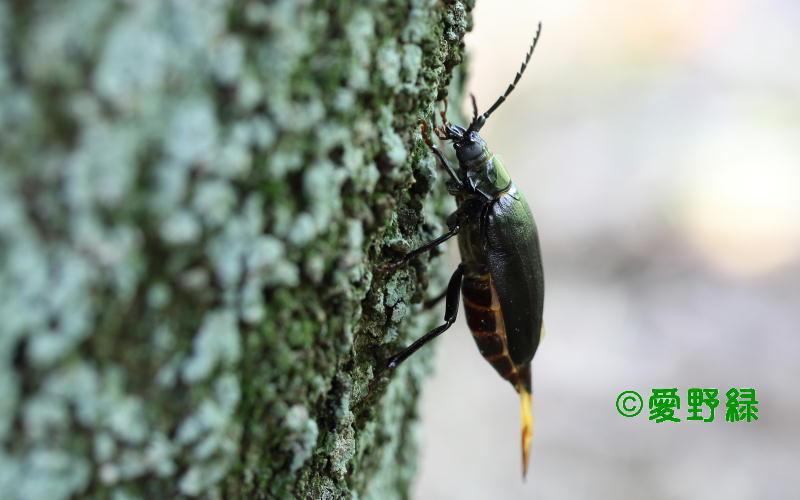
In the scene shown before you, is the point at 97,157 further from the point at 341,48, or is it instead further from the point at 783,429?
the point at 783,429

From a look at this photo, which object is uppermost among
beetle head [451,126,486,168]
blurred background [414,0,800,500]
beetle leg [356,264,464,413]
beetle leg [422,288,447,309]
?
blurred background [414,0,800,500]

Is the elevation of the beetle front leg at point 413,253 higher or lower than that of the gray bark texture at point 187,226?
higher

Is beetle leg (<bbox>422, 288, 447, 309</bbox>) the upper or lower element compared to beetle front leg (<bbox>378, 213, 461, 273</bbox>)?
upper

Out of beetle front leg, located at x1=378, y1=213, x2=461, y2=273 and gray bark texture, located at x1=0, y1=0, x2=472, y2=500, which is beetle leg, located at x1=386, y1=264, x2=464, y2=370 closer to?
beetle front leg, located at x1=378, y1=213, x2=461, y2=273

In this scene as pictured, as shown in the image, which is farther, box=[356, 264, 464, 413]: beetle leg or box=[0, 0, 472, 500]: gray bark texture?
box=[356, 264, 464, 413]: beetle leg

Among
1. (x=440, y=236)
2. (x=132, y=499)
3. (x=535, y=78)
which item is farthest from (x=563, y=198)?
(x=132, y=499)

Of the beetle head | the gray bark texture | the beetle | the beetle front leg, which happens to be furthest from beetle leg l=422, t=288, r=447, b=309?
the gray bark texture

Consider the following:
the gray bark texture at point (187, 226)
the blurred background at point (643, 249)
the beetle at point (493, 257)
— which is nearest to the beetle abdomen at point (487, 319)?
the beetle at point (493, 257)

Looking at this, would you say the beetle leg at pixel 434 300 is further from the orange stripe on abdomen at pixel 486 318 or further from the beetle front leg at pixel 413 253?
the beetle front leg at pixel 413 253
